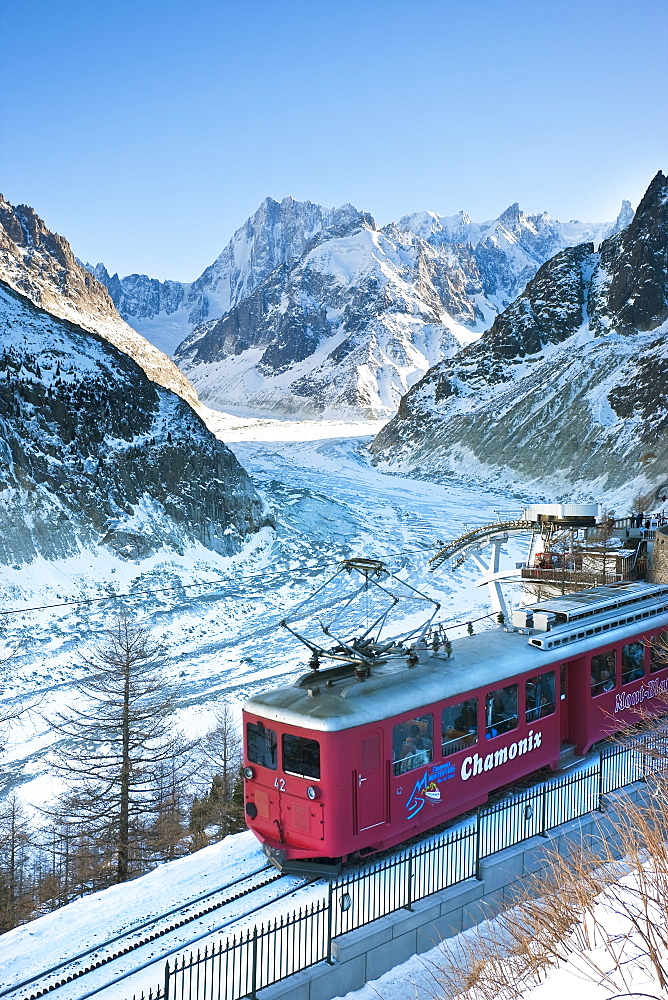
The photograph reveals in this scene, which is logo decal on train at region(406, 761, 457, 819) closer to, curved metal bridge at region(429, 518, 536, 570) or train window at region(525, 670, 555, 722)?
train window at region(525, 670, 555, 722)

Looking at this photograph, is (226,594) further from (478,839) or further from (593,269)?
(593,269)

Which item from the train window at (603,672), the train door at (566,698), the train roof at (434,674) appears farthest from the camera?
the train window at (603,672)

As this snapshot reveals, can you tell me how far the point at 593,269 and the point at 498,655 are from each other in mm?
140839

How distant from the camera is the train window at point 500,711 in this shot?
46.2 ft

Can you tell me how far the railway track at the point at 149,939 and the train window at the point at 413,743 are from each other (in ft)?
7.56

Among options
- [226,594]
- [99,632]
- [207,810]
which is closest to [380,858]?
[207,810]

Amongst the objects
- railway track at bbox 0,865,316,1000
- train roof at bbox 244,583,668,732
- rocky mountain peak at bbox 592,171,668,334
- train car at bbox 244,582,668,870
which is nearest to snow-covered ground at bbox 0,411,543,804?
railway track at bbox 0,865,316,1000

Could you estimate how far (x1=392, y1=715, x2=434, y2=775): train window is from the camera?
12445 millimetres

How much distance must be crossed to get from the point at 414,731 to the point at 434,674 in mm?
1172

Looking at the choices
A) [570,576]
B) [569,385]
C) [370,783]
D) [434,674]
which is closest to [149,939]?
[370,783]

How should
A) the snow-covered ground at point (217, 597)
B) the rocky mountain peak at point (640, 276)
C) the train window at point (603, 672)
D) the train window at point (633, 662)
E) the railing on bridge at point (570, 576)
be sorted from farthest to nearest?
the rocky mountain peak at point (640, 276) < the snow-covered ground at point (217, 597) < the railing on bridge at point (570, 576) < the train window at point (633, 662) < the train window at point (603, 672)

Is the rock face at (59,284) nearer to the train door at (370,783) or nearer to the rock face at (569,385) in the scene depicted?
the rock face at (569,385)

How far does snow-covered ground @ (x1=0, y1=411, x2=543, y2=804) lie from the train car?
16.9 meters

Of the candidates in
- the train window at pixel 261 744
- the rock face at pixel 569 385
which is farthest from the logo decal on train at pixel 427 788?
the rock face at pixel 569 385
